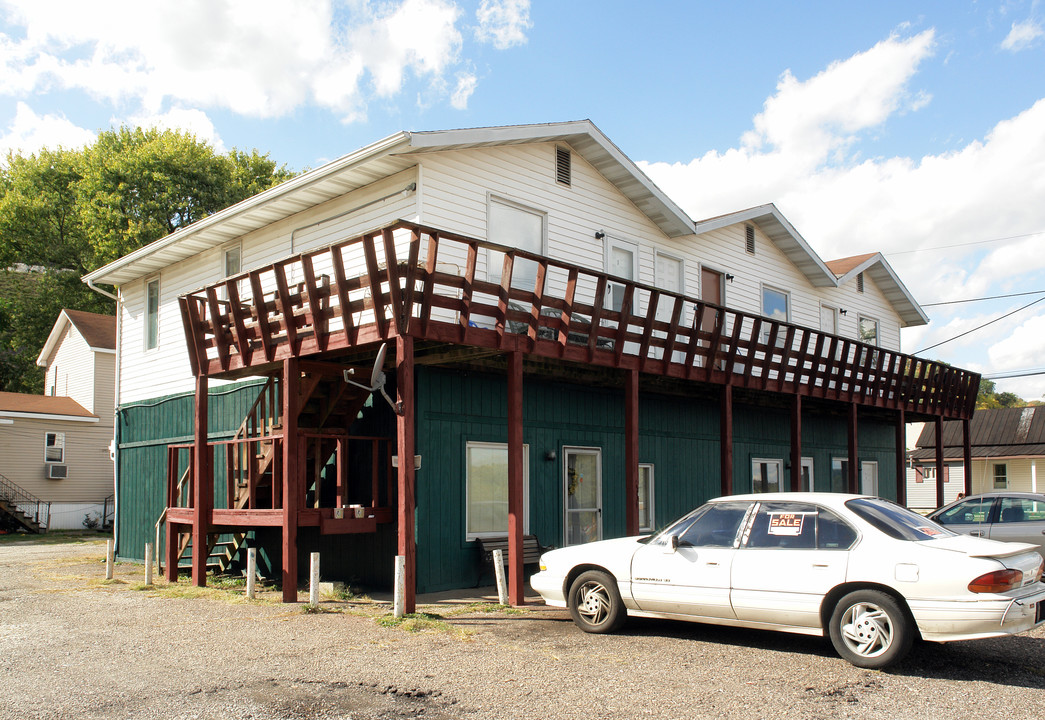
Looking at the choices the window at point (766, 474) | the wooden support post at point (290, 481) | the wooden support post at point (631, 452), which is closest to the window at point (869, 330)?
the window at point (766, 474)

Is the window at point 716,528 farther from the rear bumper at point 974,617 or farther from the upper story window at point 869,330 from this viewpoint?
the upper story window at point 869,330

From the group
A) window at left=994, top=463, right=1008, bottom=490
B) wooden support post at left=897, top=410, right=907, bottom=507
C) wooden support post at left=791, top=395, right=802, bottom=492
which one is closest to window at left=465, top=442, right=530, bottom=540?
wooden support post at left=791, top=395, right=802, bottom=492

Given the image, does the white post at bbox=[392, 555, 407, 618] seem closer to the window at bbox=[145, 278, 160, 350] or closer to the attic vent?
the attic vent

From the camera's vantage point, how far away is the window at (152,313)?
18.8 m

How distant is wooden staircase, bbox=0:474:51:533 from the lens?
28.9m

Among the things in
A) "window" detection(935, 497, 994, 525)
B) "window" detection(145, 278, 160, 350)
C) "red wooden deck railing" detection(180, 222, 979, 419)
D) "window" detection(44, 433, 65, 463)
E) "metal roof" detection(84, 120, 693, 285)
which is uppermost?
"metal roof" detection(84, 120, 693, 285)

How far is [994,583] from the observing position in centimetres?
655

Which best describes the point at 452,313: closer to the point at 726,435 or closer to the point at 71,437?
the point at 726,435

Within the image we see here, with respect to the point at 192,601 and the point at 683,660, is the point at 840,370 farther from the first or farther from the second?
the point at 192,601

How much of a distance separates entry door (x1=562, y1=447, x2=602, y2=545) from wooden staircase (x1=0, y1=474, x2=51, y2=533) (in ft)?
73.2

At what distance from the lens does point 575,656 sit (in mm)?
7648

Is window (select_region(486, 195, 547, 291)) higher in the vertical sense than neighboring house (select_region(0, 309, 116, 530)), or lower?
higher

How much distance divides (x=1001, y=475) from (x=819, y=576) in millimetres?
37717

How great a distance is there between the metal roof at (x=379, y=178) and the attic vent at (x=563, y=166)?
19cm
